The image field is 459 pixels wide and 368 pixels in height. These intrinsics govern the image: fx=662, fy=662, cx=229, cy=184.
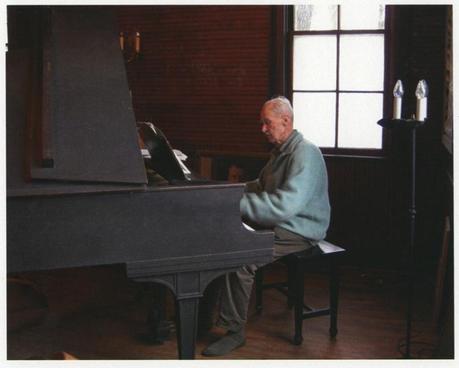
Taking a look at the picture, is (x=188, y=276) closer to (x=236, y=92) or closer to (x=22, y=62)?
(x=22, y=62)

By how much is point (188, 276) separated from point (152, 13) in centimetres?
344

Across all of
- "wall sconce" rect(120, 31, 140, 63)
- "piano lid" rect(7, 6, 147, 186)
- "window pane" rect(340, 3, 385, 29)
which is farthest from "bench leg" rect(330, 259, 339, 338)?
"wall sconce" rect(120, 31, 140, 63)

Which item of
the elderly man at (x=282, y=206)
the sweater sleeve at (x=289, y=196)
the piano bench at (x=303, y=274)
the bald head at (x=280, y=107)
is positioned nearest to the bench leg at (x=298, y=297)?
the piano bench at (x=303, y=274)

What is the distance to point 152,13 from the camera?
18.0ft

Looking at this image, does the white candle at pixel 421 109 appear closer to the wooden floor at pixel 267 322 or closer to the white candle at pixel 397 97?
the white candle at pixel 397 97

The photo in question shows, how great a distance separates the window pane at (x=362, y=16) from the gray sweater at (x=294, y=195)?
64.9 inches

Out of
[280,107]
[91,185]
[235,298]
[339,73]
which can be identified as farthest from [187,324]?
[339,73]

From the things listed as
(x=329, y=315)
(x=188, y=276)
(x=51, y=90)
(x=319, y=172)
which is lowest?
(x=329, y=315)

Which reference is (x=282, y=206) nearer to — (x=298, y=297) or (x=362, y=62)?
(x=298, y=297)

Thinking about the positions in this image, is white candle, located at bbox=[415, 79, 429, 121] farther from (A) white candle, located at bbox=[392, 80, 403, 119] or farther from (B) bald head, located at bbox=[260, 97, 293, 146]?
(B) bald head, located at bbox=[260, 97, 293, 146]

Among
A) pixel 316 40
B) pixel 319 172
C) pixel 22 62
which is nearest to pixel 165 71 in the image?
pixel 316 40

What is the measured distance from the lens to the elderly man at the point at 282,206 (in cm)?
338

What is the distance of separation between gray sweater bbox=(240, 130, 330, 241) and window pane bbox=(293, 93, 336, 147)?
146cm

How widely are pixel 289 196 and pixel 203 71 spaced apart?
7.44 ft
